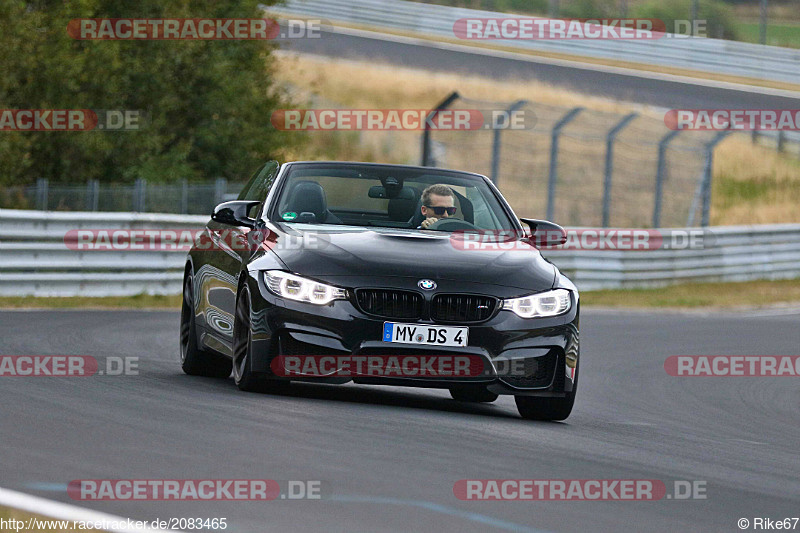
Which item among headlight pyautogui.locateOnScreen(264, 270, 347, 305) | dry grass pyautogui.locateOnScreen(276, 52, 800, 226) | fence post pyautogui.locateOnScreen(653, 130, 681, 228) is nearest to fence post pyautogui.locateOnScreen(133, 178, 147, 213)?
dry grass pyautogui.locateOnScreen(276, 52, 800, 226)

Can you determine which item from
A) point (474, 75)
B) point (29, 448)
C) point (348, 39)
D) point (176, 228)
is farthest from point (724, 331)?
point (348, 39)

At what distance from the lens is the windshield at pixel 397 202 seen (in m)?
10.2

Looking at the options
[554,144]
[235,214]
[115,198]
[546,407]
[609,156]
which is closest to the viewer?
[546,407]

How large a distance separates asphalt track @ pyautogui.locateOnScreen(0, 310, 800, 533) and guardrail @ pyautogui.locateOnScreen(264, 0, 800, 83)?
3345 centimetres

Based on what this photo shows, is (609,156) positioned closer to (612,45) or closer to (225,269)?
(225,269)

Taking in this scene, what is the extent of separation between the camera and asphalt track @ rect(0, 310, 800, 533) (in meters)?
5.94

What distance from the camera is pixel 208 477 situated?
20.8ft

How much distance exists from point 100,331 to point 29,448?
296 inches

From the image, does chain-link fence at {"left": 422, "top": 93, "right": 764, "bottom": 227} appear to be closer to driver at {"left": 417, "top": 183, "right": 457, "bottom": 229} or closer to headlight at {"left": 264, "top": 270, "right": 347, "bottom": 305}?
driver at {"left": 417, "top": 183, "right": 457, "bottom": 229}

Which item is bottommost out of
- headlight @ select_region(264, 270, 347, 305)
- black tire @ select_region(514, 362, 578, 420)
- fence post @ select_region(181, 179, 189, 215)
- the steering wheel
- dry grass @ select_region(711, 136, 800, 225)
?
dry grass @ select_region(711, 136, 800, 225)

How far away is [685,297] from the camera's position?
25656 millimetres

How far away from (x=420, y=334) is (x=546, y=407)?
43.2 inches

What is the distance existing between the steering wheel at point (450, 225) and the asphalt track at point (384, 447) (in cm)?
110

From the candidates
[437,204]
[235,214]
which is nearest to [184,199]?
[235,214]
